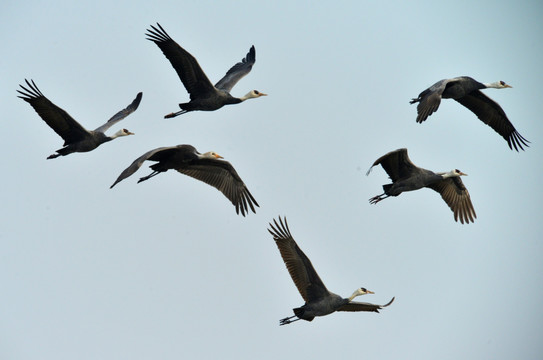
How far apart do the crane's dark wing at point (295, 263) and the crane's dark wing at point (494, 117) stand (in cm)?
797

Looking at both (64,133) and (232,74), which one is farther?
(232,74)

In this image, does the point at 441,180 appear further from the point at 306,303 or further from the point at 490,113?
the point at 306,303

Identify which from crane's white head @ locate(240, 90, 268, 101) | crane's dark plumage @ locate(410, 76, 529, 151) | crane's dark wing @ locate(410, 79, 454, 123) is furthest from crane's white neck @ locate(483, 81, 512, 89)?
crane's white head @ locate(240, 90, 268, 101)

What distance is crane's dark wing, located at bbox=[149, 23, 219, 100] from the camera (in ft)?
70.8

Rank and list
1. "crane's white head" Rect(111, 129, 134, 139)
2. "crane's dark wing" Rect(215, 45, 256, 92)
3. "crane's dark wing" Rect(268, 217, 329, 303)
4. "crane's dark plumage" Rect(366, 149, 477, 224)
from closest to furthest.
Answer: "crane's dark wing" Rect(268, 217, 329, 303), "crane's dark plumage" Rect(366, 149, 477, 224), "crane's white head" Rect(111, 129, 134, 139), "crane's dark wing" Rect(215, 45, 256, 92)

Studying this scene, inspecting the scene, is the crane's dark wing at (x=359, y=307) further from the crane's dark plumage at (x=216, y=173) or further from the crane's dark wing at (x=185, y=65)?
the crane's dark wing at (x=185, y=65)

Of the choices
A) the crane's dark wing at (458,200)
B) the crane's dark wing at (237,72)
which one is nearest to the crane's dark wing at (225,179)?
the crane's dark wing at (237,72)

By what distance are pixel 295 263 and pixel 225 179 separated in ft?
12.6

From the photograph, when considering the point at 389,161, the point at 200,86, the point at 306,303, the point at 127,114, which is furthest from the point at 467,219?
the point at 127,114

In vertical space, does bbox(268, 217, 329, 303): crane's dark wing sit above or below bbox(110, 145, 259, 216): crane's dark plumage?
below

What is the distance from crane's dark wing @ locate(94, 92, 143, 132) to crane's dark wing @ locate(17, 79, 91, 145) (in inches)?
111

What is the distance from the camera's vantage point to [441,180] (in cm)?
2264

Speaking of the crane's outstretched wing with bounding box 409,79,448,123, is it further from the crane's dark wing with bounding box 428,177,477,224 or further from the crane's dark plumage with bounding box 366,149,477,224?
the crane's dark wing with bounding box 428,177,477,224

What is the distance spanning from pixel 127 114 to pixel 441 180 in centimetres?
1028
